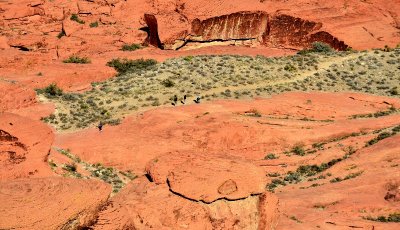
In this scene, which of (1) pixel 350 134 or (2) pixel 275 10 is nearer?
(1) pixel 350 134

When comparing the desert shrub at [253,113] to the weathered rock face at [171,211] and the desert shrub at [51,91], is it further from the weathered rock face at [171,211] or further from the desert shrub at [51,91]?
the weathered rock face at [171,211]

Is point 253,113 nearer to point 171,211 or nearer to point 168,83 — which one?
point 168,83

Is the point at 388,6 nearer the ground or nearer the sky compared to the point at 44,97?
nearer the sky

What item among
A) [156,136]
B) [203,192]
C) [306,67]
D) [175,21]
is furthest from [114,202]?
[175,21]

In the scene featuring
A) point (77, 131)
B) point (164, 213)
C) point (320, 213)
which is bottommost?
point (77, 131)

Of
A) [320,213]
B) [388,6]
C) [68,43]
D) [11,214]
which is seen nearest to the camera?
[11,214]

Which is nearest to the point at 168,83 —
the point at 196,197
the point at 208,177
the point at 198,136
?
the point at 198,136

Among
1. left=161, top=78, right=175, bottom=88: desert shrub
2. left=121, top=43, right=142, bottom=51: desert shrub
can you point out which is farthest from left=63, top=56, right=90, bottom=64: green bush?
left=161, top=78, right=175, bottom=88: desert shrub

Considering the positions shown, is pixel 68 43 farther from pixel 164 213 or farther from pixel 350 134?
pixel 164 213
